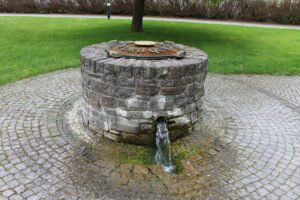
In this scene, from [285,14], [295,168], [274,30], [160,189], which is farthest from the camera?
[285,14]

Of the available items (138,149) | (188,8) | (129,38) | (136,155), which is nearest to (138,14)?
(129,38)

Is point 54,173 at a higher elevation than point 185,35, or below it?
below

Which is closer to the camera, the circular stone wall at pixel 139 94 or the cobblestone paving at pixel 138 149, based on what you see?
the cobblestone paving at pixel 138 149

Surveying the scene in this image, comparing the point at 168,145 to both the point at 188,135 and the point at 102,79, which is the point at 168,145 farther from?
the point at 102,79

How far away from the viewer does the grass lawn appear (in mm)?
9234

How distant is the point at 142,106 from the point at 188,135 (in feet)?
3.53

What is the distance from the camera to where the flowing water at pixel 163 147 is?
412cm

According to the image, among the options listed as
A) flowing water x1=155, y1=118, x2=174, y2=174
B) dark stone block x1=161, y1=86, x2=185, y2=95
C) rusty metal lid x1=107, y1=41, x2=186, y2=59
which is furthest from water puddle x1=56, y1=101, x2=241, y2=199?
rusty metal lid x1=107, y1=41, x2=186, y2=59

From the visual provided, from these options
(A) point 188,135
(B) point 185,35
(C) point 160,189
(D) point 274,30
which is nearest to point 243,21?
(D) point 274,30

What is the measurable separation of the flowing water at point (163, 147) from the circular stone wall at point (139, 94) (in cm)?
10

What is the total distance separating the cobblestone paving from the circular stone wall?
30 centimetres

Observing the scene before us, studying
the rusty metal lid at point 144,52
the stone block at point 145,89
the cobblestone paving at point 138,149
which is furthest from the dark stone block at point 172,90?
the cobblestone paving at point 138,149

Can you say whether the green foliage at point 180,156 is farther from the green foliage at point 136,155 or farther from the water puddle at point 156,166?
the green foliage at point 136,155

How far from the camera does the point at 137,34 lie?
13.6m
